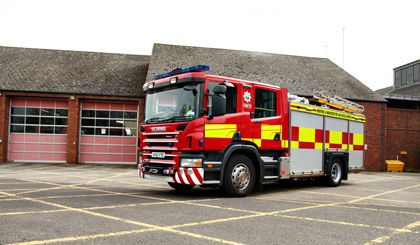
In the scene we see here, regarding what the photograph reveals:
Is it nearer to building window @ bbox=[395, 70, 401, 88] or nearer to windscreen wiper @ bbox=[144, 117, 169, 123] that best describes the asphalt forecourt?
windscreen wiper @ bbox=[144, 117, 169, 123]

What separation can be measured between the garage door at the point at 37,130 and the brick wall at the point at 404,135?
20150mm

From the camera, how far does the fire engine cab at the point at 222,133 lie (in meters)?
8.05

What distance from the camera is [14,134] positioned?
Result: 2259 centimetres

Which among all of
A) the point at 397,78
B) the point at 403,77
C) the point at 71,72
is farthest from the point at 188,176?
the point at 397,78

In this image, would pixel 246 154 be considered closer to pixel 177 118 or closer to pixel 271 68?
pixel 177 118

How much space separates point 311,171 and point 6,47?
78.8 feet

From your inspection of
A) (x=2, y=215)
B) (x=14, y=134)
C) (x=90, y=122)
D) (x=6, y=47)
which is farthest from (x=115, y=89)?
(x=2, y=215)

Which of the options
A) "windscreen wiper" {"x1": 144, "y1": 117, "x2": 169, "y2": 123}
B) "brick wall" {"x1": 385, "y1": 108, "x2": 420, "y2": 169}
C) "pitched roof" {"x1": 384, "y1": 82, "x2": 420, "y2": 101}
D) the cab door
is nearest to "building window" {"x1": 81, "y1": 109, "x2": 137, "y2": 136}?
"windscreen wiper" {"x1": 144, "y1": 117, "x2": 169, "y2": 123}

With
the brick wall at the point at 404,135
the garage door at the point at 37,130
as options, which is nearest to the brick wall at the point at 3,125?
the garage door at the point at 37,130

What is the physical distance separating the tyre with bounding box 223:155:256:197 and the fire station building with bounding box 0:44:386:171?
1454 centimetres

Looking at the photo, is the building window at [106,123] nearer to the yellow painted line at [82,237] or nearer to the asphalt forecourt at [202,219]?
the asphalt forecourt at [202,219]

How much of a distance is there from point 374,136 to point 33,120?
67.0ft

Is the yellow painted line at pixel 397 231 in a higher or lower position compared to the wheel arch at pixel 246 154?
lower

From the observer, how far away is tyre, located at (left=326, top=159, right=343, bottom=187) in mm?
11562
